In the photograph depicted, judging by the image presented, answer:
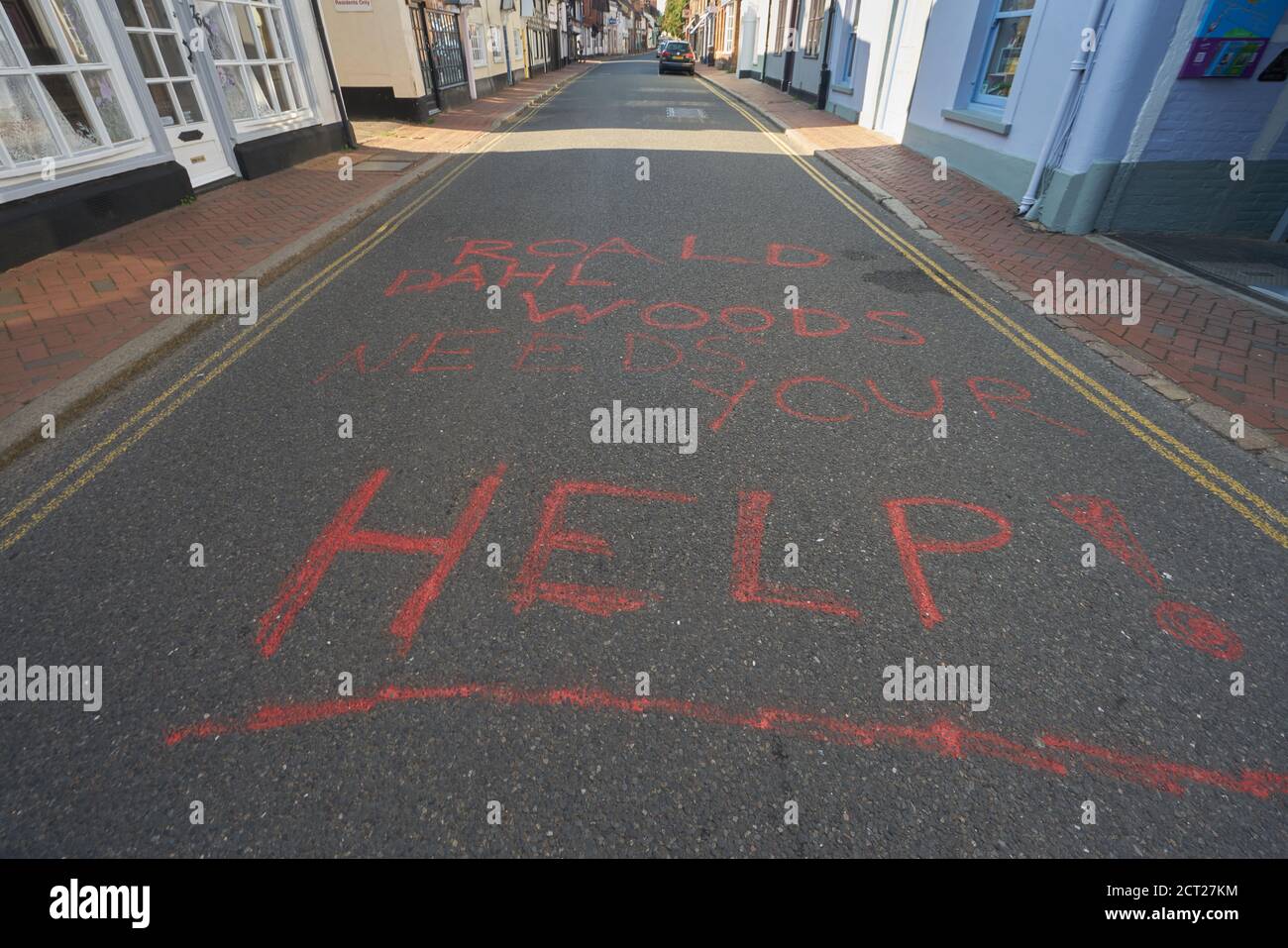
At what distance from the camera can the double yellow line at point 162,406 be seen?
2.95 m

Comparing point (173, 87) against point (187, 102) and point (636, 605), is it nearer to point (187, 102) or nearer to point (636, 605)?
point (187, 102)

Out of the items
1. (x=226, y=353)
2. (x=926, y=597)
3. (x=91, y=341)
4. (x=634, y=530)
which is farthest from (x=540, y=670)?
(x=91, y=341)

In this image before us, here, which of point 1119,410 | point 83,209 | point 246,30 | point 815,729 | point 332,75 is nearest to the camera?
point 815,729

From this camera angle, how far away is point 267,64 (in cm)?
938

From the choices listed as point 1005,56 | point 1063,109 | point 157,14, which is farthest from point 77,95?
point 1005,56

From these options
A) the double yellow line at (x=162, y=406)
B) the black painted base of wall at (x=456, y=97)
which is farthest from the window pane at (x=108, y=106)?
the black painted base of wall at (x=456, y=97)

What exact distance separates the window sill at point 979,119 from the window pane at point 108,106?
1118 centimetres

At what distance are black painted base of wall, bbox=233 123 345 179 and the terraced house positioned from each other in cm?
2

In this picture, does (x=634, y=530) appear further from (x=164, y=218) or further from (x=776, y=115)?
(x=776, y=115)

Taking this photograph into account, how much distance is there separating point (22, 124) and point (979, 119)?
11.7 meters

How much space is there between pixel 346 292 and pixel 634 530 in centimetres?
418

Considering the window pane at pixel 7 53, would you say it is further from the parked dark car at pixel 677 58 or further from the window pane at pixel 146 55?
the parked dark car at pixel 677 58

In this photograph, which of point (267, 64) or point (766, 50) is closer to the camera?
point (267, 64)

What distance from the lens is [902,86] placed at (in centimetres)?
1169
